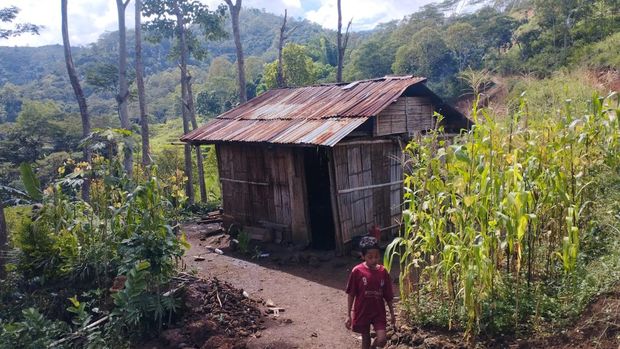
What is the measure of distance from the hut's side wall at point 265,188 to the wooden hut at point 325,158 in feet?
0.06

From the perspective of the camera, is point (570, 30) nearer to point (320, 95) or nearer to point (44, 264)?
point (320, 95)

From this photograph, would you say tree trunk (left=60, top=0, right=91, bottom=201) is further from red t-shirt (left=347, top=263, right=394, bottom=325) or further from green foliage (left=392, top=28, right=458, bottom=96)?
green foliage (left=392, top=28, right=458, bottom=96)

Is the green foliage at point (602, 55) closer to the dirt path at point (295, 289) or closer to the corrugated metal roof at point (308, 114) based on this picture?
the corrugated metal roof at point (308, 114)

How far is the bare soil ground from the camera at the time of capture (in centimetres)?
327

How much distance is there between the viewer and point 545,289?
12.6ft

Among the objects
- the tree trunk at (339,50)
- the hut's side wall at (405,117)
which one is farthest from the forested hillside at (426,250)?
the tree trunk at (339,50)

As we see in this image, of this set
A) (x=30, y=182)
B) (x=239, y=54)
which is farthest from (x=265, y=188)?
(x=239, y=54)

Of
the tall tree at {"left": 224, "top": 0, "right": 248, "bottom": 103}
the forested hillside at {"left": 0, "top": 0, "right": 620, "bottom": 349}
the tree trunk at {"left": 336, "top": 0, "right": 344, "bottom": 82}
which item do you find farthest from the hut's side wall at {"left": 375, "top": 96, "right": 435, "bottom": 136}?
the tree trunk at {"left": 336, "top": 0, "right": 344, "bottom": 82}

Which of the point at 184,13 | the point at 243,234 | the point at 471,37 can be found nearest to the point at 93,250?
the point at 243,234

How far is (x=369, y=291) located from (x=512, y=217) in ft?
4.23

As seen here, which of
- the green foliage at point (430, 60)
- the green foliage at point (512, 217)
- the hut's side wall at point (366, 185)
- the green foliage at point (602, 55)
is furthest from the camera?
the green foliage at point (430, 60)

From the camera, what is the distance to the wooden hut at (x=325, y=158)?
7.84 m

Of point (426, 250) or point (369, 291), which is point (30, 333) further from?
point (426, 250)

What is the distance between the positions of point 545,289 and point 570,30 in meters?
23.5
